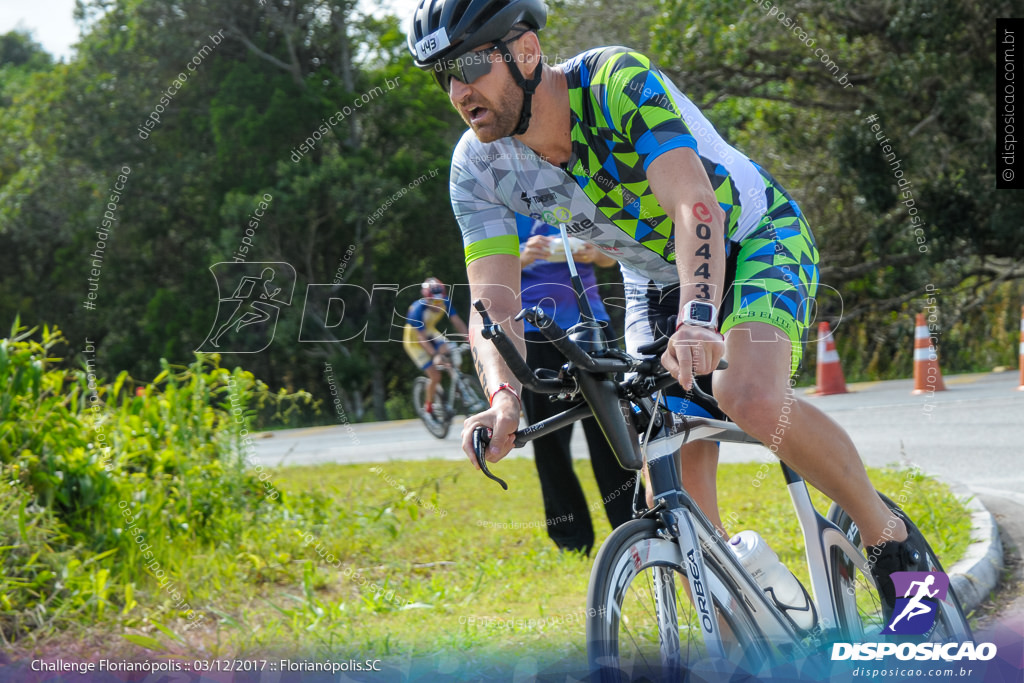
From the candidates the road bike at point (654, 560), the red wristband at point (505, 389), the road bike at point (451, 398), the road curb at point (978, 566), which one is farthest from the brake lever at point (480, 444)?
the road bike at point (451, 398)

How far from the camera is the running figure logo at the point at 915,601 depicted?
2752 mm

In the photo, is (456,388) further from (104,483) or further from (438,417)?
(104,483)

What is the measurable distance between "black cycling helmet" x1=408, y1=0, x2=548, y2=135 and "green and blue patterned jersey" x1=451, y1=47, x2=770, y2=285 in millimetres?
174

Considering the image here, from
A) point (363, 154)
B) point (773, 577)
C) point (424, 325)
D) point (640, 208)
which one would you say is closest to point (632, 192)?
point (640, 208)

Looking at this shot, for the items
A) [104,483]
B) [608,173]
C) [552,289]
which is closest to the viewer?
[608,173]

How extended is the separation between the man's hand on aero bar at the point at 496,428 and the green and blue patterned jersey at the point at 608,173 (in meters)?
0.58

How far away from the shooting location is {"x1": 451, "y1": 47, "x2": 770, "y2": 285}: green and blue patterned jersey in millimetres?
2523

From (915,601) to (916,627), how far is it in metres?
0.07

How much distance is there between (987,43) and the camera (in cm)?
1345

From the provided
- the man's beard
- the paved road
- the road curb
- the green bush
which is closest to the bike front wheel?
the man's beard

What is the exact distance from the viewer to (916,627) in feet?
9.02

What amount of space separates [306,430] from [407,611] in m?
13.3

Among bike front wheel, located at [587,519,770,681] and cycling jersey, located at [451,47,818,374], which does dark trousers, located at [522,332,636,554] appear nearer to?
cycling jersey, located at [451,47,818,374]

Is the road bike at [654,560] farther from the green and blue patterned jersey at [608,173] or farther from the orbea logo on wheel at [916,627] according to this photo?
the green and blue patterned jersey at [608,173]
